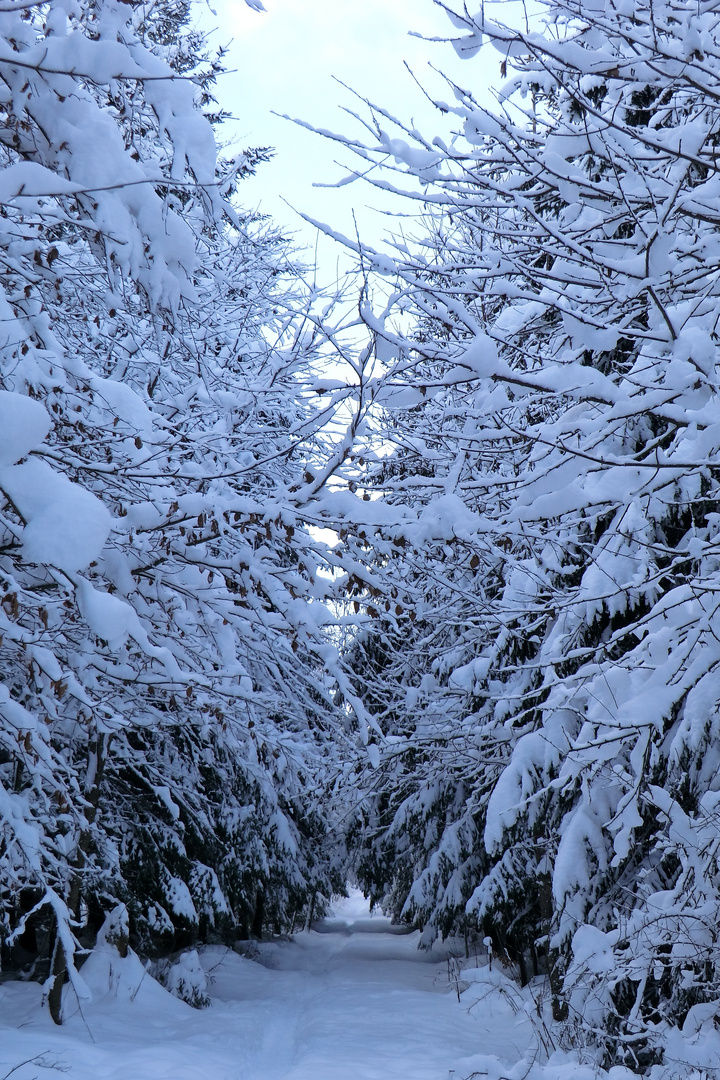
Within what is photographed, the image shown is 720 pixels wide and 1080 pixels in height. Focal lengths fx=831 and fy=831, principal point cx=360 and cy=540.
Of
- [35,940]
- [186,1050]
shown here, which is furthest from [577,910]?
[35,940]

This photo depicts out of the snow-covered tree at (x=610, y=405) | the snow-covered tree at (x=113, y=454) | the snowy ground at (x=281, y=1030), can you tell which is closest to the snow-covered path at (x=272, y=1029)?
the snowy ground at (x=281, y=1030)

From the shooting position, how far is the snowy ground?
A: 22.2 feet

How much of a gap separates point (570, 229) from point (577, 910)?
484cm

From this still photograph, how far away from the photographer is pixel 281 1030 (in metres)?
9.52

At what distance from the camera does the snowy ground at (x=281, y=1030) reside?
22.2ft

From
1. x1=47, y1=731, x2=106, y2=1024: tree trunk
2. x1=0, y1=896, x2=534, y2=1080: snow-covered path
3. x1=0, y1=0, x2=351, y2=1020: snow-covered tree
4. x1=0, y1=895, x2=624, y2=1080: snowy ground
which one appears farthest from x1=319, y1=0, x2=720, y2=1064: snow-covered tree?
x1=47, y1=731, x2=106, y2=1024: tree trunk

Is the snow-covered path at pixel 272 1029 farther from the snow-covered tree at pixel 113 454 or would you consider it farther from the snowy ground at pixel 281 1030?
the snow-covered tree at pixel 113 454

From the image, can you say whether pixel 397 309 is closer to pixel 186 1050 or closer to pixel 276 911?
pixel 186 1050

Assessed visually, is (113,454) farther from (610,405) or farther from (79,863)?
(79,863)

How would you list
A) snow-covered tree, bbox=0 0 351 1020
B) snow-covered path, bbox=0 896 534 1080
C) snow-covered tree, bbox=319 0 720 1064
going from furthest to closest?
snow-covered path, bbox=0 896 534 1080 → snow-covered tree, bbox=319 0 720 1064 → snow-covered tree, bbox=0 0 351 1020

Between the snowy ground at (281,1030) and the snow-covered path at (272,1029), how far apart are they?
0.02 meters

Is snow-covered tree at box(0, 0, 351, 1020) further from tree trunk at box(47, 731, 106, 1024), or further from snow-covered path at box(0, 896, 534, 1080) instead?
snow-covered path at box(0, 896, 534, 1080)

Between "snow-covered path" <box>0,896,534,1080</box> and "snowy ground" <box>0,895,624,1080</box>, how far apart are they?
0.02 m

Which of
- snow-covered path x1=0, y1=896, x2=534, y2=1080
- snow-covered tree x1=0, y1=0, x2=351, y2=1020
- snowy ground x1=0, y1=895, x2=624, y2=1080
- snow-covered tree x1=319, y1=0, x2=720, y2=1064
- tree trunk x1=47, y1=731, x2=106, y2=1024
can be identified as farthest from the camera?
tree trunk x1=47, y1=731, x2=106, y2=1024
